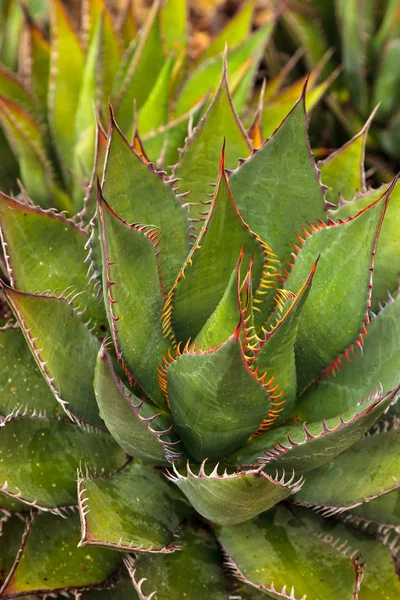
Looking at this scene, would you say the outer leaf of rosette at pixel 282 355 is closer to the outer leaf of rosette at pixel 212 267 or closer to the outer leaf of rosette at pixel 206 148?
the outer leaf of rosette at pixel 212 267

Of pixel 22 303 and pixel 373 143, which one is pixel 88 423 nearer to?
pixel 22 303

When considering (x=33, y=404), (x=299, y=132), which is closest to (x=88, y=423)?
(x=33, y=404)

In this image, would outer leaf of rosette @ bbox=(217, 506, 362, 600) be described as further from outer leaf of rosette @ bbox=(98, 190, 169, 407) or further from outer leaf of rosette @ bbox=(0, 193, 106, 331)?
outer leaf of rosette @ bbox=(0, 193, 106, 331)

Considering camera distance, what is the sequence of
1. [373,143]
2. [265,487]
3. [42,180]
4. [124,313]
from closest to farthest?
[265,487]
[124,313]
[42,180]
[373,143]

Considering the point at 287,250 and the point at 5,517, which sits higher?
the point at 287,250

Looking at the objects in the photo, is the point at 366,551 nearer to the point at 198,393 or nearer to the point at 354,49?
the point at 198,393

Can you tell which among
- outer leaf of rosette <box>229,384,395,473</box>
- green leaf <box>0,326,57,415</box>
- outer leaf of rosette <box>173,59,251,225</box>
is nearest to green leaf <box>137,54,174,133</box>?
outer leaf of rosette <box>173,59,251,225</box>

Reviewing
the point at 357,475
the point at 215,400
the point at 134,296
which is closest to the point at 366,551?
the point at 357,475

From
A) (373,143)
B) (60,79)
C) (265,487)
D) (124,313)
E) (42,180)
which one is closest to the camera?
(265,487)
